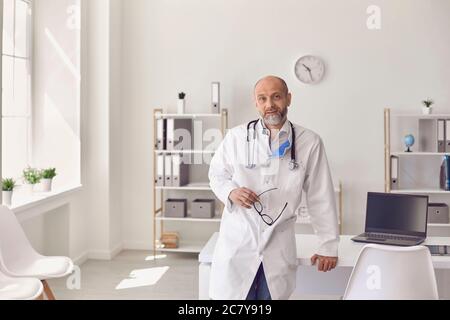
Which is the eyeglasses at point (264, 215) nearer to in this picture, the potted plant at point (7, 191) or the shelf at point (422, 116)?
the potted plant at point (7, 191)

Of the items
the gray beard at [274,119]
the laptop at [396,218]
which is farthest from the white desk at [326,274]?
the gray beard at [274,119]

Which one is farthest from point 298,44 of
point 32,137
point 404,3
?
point 32,137

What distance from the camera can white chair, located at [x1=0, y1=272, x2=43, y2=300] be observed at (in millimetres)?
2654

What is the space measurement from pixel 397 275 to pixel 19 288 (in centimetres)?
188

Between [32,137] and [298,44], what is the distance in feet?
8.91

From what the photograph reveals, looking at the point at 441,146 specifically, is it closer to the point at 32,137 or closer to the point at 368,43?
the point at 368,43

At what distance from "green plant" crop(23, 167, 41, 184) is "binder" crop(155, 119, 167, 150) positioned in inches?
47.8

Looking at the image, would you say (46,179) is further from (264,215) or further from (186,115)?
(264,215)

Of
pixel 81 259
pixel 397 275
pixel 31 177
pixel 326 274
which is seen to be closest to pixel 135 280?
pixel 81 259

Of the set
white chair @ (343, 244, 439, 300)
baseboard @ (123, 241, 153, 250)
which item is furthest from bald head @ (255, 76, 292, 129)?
baseboard @ (123, 241, 153, 250)

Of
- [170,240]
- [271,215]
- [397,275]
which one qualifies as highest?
[271,215]

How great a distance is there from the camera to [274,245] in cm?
214

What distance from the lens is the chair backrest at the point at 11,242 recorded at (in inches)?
125

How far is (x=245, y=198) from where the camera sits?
6.74 ft
